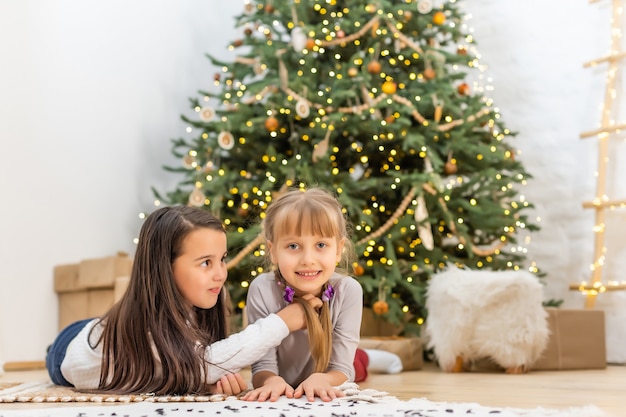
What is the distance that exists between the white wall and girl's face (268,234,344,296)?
1.68 meters

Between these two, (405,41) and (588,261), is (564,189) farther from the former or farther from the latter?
(405,41)

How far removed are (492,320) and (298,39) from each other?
136cm

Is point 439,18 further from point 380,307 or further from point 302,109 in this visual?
point 380,307

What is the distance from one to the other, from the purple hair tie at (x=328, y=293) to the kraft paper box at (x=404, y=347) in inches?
44.9

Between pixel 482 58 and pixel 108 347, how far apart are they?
2788 millimetres

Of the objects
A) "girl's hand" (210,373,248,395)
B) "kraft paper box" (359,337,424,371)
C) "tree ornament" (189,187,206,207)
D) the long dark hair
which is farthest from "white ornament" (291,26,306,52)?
"girl's hand" (210,373,248,395)

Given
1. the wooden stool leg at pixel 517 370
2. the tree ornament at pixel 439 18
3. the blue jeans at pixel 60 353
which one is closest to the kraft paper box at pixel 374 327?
the wooden stool leg at pixel 517 370

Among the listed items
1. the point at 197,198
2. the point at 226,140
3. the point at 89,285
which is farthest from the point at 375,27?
the point at 89,285

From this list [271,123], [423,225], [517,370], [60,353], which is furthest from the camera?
[271,123]

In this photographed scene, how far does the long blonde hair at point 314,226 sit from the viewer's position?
178 centimetres

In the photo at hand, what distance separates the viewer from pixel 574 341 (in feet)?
9.89

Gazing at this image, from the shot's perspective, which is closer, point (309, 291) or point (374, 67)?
point (309, 291)

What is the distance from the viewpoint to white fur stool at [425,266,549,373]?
2.79 metres

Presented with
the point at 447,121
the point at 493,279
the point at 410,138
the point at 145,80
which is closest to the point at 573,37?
the point at 447,121
